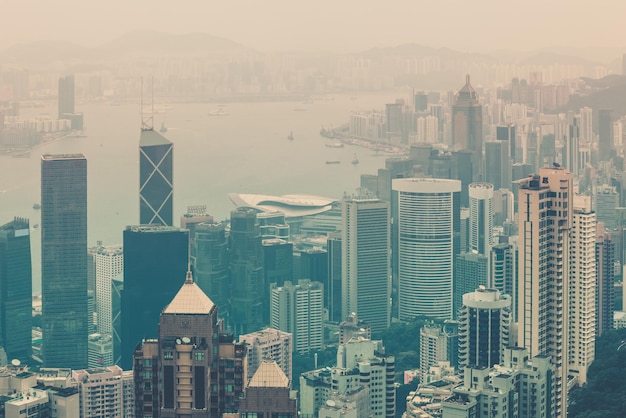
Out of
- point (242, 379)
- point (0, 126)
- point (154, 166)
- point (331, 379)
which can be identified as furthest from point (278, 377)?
point (154, 166)

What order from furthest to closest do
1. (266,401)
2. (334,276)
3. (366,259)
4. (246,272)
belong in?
(366,259) → (334,276) → (246,272) → (266,401)

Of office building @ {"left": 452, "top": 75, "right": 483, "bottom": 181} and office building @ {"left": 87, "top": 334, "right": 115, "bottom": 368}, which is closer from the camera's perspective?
office building @ {"left": 87, "top": 334, "right": 115, "bottom": 368}

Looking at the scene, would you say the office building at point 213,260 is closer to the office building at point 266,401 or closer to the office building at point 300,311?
the office building at point 300,311

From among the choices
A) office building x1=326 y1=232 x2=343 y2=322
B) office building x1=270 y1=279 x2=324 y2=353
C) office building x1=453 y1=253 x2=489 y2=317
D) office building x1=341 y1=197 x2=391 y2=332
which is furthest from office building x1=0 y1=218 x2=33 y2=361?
office building x1=453 y1=253 x2=489 y2=317

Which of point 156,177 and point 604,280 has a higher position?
point 156,177

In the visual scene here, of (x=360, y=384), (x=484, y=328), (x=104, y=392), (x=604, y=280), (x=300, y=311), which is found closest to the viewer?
(x=104, y=392)

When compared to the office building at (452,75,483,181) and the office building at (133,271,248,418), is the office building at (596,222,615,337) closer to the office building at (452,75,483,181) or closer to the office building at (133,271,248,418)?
the office building at (452,75,483,181)

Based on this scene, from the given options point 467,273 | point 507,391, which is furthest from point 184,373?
point 467,273

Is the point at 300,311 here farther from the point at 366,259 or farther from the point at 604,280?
the point at 604,280
